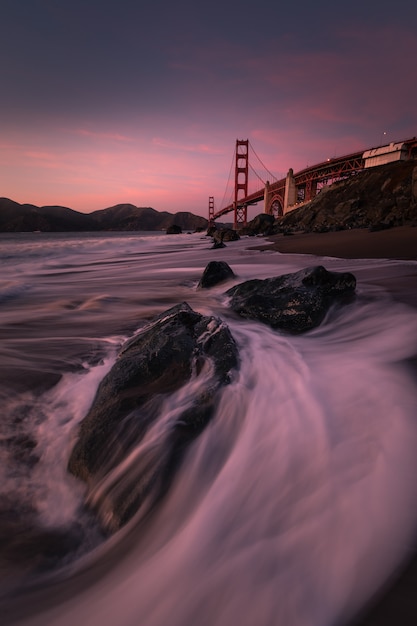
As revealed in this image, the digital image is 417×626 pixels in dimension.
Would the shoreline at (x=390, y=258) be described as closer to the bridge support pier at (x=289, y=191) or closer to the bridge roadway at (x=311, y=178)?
the bridge roadway at (x=311, y=178)

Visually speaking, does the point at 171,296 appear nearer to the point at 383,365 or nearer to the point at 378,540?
the point at 383,365

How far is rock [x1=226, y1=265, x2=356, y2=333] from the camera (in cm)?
321

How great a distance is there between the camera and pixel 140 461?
1.47 meters

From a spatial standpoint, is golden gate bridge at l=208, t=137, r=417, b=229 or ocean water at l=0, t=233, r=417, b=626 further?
golden gate bridge at l=208, t=137, r=417, b=229

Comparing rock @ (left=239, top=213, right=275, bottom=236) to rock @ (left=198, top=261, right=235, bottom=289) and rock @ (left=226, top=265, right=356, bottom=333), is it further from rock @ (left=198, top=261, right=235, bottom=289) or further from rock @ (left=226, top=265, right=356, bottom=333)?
rock @ (left=226, top=265, right=356, bottom=333)

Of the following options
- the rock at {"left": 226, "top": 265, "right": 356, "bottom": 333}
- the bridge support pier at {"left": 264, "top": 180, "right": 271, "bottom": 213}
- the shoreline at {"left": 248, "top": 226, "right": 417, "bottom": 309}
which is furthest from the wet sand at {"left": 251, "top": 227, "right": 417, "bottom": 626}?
the bridge support pier at {"left": 264, "top": 180, "right": 271, "bottom": 213}

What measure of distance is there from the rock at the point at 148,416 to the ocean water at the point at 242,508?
0.07m

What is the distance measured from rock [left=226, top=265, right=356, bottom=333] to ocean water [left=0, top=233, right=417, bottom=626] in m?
0.71

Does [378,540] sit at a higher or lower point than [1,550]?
higher

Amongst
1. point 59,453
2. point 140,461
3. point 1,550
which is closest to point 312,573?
point 140,461

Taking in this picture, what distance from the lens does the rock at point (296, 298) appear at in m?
3.21

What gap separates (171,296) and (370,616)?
4886mm

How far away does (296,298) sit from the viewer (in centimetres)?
334

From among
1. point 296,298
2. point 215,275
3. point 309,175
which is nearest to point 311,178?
point 309,175
